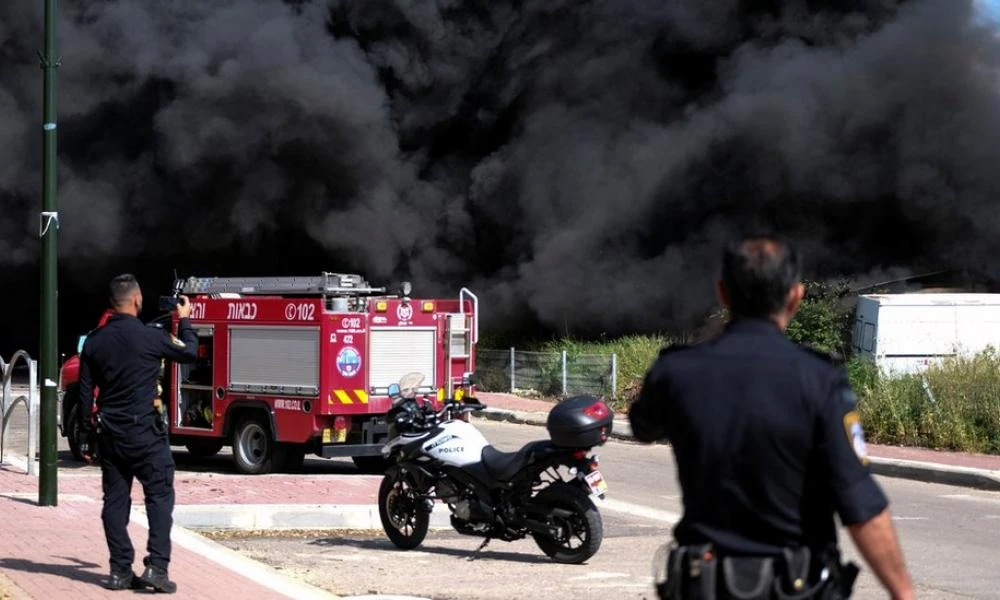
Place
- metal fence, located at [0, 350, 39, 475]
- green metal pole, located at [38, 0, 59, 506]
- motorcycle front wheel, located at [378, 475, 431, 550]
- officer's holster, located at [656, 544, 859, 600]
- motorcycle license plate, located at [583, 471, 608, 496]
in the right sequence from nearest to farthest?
officer's holster, located at [656, 544, 859, 600]
motorcycle license plate, located at [583, 471, 608, 496]
motorcycle front wheel, located at [378, 475, 431, 550]
green metal pole, located at [38, 0, 59, 506]
metal fence, located at [0, 350, 39, 475]

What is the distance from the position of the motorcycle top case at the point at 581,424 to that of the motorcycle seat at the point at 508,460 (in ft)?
0.70

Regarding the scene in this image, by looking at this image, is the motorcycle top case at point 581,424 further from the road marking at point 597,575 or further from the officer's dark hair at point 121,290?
the officer's dark hair at point 121,290

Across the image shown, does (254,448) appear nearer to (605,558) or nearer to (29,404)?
(29,404)

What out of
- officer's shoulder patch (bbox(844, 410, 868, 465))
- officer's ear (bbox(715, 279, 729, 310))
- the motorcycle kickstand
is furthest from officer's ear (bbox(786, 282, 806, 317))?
the motorcycle kickstand

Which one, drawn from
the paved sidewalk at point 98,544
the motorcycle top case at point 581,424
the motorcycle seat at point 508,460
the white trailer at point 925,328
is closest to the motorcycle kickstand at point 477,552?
the motorcycle seat at point 508,460

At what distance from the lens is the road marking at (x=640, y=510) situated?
10383 millimetres

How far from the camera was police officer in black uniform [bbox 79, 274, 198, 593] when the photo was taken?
21.4 feet

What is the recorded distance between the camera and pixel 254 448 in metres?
13.0

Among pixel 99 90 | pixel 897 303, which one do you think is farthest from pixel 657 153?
pixel 99 90

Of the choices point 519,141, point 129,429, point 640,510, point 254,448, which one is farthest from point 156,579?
point 519,141

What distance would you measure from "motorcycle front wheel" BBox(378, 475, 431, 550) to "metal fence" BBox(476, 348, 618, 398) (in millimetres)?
11762

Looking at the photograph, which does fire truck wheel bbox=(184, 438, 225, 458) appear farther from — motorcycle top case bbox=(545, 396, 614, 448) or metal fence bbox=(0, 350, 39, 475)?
motorcycle top case bbox=(545, 396, 614, 448)

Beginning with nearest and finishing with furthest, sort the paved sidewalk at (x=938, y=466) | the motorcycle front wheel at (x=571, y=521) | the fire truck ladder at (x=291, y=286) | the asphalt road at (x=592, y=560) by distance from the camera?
the asphalt road at (x=592, y=560)
the motorcycle front wheel at (x=571, y=521)
the paved sidewalk at (x=938, y=466)
the fire truck ladder at (x=291, y=286)

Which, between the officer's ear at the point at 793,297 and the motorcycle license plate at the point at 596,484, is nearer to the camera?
the officer's ear at the point at 793,297
